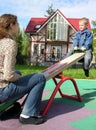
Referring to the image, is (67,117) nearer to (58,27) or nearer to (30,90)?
(30,90)

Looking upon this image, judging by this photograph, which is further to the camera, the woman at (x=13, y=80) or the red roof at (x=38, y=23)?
the red roof at (x=38, y=23)

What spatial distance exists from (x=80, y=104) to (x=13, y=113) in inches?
59.4

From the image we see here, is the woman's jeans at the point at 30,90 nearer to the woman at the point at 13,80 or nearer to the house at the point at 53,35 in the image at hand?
the woman at the point at 13,80

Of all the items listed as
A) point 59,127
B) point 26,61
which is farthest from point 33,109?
point 26,61

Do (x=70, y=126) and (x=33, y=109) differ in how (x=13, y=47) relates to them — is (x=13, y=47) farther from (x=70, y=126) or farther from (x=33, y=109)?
(x=70, y=126)

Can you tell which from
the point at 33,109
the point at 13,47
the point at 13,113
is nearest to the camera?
the point at 13,47

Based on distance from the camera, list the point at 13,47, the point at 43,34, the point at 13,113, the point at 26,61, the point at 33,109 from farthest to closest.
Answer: the point at 43,34, the point at 26,61, the point at 13,113, the point at 33,109, the point at 13,47

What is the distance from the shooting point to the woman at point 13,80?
4.03 m

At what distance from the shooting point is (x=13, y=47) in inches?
159

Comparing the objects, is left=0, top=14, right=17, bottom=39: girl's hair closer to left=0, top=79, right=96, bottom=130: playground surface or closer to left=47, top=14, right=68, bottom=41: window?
left=0, top=79, right=96, bottom=130: playground surface

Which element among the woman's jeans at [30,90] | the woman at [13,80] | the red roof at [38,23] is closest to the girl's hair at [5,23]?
the woman at [13,80]

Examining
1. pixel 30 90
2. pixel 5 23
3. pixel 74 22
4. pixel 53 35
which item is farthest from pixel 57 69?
pixel 74 22

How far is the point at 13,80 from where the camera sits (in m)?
4.14

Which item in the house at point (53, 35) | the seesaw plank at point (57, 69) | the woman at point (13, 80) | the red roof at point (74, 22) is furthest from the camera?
the red roof at point (74, 22)
